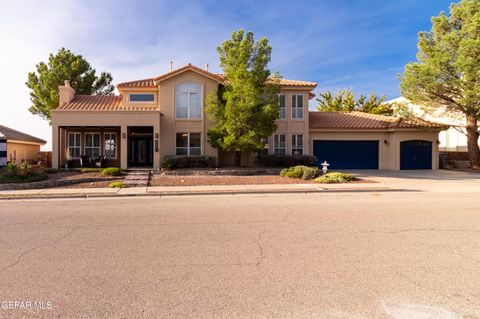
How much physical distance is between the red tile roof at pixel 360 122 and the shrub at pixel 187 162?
938 cm

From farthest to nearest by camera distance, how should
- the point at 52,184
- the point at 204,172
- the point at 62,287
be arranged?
the point at 204,172 < the point at 52,184 < the point at 62,287

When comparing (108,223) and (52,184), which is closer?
(108,223)

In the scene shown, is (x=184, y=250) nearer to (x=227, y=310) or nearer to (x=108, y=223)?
(x=227, y=310)

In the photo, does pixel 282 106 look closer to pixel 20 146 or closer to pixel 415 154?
pixel 415 154

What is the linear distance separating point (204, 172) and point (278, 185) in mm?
5566

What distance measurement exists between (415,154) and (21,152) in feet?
111

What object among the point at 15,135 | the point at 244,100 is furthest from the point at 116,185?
the point at 15,135

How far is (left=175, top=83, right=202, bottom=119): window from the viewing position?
23125 mm

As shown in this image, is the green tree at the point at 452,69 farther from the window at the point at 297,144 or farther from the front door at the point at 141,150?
the front door at the point at 141,150

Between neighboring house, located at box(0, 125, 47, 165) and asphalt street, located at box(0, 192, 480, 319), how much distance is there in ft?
71.5

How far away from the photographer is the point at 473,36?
23.6 m

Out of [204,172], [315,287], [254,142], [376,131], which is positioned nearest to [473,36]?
[376,131]

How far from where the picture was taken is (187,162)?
838 inches

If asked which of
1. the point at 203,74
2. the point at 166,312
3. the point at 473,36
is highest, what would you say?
the point at 473,36
